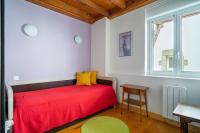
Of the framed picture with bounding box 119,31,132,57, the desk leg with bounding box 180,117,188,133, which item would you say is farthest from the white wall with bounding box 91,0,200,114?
the desk leg with bounding box 180,117,188,133

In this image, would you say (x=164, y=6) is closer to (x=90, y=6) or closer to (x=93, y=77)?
(x=90, y=6)

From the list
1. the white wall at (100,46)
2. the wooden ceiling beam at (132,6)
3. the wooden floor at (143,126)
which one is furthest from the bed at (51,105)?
the wooden ceiling beam at (132,6)

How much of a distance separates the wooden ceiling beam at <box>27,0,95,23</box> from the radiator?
8.67 ft

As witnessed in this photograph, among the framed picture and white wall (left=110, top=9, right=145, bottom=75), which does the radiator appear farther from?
the framed picture

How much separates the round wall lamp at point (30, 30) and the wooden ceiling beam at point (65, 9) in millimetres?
539

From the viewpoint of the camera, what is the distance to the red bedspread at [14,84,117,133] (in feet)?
5.05

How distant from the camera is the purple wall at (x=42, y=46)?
2.23 metres

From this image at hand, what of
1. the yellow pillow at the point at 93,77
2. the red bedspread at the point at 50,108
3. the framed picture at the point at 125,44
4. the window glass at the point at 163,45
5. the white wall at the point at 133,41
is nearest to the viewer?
the red bedspread at the point at 50,108

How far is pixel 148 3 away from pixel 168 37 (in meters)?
0.84

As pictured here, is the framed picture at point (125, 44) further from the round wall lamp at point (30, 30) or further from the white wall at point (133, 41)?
the round wall lamp at point (30, 30)

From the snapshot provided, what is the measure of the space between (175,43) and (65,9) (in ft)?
8.30

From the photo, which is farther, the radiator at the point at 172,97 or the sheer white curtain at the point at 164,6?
the sheer white curtain at the point at 164,6

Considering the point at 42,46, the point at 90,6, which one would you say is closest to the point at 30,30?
the point at 42,46

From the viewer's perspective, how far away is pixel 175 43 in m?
2.26
